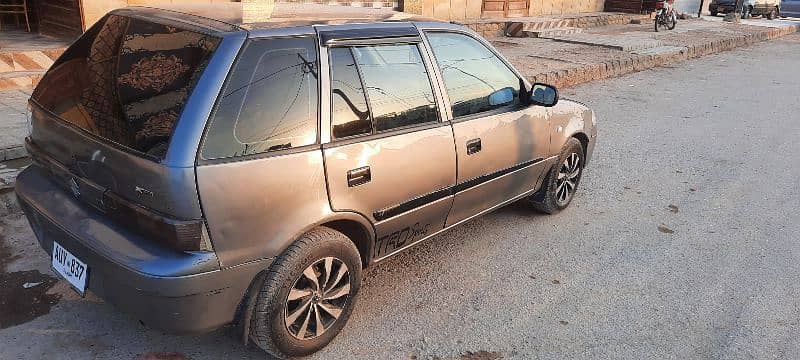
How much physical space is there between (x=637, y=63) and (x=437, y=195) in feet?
32.4

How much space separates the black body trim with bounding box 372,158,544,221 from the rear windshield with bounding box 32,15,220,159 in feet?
3.50

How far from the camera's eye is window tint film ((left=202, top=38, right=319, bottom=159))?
2336 mm

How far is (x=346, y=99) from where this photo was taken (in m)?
2.76

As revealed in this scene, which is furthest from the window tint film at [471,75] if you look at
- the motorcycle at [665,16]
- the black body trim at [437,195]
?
the motorcycle at [665,16]

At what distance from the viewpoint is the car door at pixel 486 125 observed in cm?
335

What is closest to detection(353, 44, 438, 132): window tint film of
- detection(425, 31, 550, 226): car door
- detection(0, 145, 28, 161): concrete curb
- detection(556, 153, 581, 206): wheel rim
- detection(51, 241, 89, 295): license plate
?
detection(425, 31, 550, 226): car door

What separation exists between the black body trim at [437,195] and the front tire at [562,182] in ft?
1.83

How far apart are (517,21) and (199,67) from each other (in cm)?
1328

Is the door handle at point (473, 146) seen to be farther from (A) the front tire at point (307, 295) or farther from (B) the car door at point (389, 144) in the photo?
(A) the front tire at point (307, 295)

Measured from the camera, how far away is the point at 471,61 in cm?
355

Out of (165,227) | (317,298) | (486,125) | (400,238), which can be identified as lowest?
(317,298)

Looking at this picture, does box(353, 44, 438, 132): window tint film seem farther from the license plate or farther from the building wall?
the building wall

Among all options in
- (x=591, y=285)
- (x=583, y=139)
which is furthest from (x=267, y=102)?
(x=583, y=139)

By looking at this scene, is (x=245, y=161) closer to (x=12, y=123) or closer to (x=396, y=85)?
(x=396, y=85)
